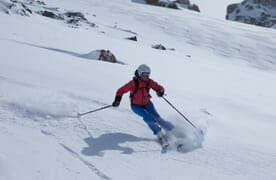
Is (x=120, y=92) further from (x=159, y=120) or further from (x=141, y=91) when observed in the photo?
(x=159, y=120)

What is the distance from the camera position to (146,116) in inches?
257

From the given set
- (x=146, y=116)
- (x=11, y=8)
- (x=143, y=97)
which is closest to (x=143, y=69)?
(x=143, y=97)

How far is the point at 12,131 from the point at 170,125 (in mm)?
2444

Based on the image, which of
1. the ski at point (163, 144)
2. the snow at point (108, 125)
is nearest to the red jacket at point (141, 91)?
the snow at point (108, 125)

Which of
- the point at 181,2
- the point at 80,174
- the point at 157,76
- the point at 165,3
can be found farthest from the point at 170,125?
the point at 181,2

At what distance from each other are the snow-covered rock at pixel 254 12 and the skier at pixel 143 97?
82054 mm

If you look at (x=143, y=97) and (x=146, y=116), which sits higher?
(x=143, y=97)

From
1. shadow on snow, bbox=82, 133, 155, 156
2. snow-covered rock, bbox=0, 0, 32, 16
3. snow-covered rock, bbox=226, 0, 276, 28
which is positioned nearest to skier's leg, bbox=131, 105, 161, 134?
shadow on snow, bbox=82, 133, 155, 156

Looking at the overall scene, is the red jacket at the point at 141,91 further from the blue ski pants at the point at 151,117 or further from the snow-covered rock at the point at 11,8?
the snow-covered rock at the point at 11,8

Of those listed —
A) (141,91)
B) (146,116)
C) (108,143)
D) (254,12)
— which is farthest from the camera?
(254,12)

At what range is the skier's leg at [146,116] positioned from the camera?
6336mm

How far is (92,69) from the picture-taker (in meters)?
10.0

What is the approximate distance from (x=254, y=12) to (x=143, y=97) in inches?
3525

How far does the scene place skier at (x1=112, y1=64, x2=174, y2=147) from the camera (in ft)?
21.3
